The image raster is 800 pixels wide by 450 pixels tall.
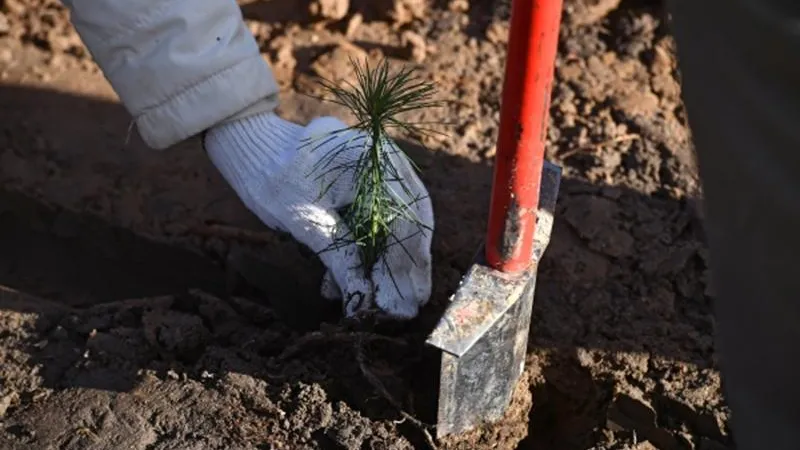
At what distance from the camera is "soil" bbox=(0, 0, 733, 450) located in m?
2.41

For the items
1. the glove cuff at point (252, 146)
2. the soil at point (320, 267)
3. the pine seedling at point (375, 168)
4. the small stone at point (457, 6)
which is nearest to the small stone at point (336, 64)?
the soil at point (320, 267)

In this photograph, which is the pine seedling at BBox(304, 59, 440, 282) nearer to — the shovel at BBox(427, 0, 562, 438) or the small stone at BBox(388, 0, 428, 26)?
the shovel at BBox(427, 0, 562, 438)

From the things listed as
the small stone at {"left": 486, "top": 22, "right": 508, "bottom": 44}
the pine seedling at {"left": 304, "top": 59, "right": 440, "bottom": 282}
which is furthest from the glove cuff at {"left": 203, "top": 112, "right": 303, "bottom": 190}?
the small stone at {"left": 486, "top": 22, "right": 508, "bottom": 44}

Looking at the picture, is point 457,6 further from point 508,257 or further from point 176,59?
point 508,257

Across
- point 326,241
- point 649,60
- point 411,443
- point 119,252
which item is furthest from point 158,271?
point 649,60

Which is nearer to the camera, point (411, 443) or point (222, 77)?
point (411, 443)

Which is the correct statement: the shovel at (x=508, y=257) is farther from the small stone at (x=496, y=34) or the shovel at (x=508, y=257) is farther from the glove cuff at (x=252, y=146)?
the small stone at (x=496, y=34)

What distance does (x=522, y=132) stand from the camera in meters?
2.00

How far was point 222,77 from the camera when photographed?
100 inches

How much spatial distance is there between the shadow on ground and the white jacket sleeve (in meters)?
0.38

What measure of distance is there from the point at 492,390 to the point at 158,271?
104 centimetres

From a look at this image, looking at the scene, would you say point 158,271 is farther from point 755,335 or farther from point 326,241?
point 755,335

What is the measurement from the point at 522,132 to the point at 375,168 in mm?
453

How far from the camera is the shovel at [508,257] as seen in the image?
1905 millimetres
